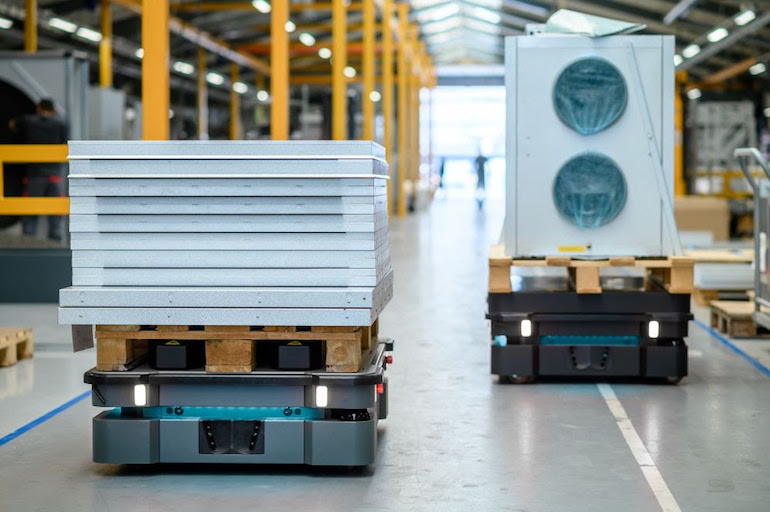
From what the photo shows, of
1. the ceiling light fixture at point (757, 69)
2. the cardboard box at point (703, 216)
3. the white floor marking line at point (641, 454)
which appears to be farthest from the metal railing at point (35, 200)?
the ceiling light fixture at point (757, 69)

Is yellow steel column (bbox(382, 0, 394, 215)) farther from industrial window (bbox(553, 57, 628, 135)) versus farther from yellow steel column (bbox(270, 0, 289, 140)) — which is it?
industrial window (bbox(553, 57, 628, 135))

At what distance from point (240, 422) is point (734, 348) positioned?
4.30m

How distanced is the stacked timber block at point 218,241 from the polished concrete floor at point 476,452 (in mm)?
475

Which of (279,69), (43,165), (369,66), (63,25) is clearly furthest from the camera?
(63,25)

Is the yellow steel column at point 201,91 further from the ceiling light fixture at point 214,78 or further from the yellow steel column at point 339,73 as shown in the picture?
the yellow steel column at point 339,73

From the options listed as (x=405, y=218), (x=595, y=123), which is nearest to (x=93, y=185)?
Answer: (x=595, y=123)

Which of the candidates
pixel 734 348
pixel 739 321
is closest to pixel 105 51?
pixel 739 321

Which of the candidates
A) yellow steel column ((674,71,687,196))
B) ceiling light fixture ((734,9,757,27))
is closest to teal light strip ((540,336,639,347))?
ceiling light fixture ((734,9,757,27))

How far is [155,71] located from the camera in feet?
25.5

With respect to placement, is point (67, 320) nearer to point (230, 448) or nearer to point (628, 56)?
point (230, 448)

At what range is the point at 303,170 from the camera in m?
4.07

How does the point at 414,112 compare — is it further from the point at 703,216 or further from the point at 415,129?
the point at 703,216

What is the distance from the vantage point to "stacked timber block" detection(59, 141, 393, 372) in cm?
404

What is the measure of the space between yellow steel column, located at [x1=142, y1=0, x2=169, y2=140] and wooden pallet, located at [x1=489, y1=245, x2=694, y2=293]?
3032 millimetres
